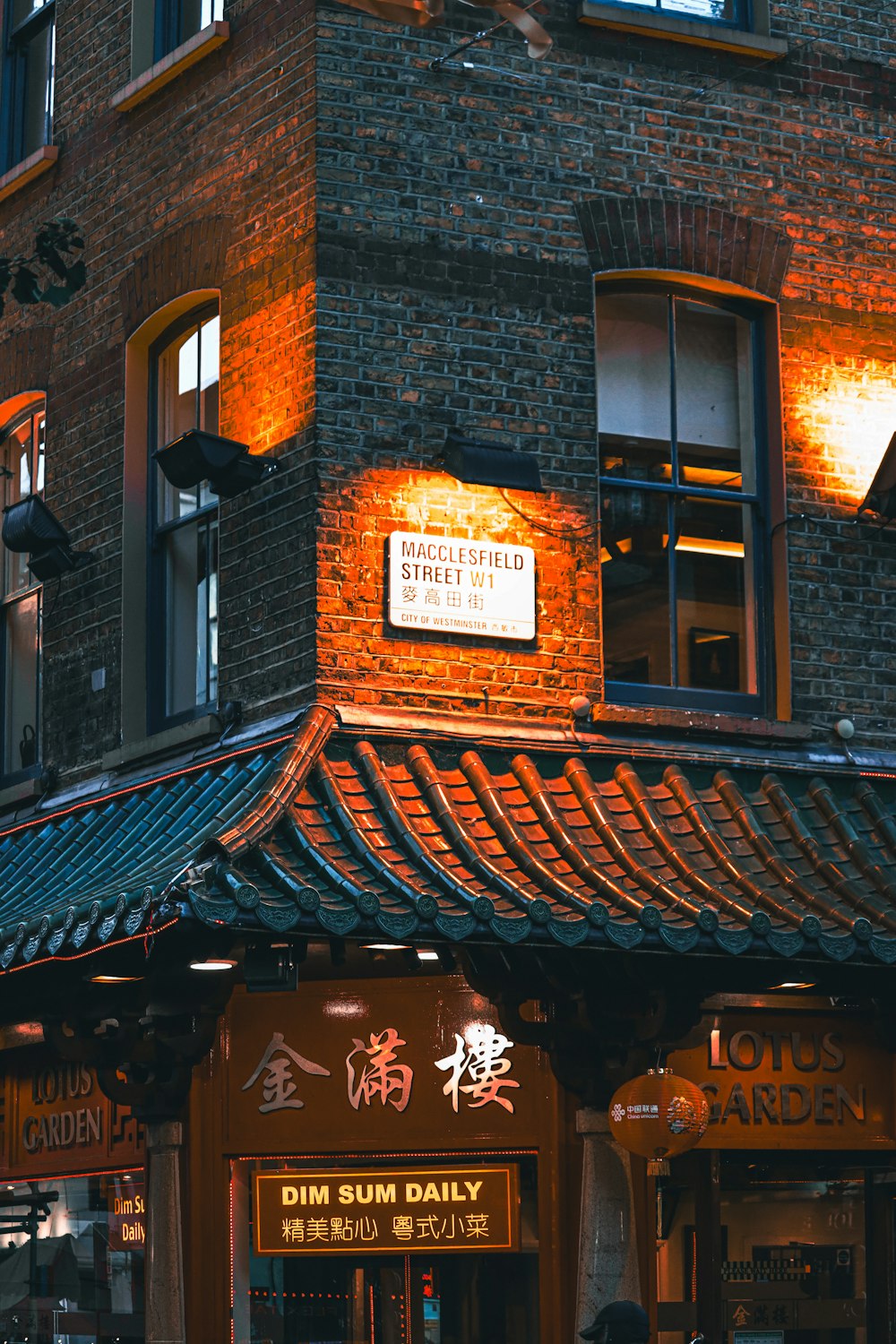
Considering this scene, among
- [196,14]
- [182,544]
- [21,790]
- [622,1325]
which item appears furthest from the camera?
[21,790]

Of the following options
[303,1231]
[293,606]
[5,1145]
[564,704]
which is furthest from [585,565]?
[5,1145]

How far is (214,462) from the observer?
37.9 feet

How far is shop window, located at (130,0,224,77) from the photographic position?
13500 mm

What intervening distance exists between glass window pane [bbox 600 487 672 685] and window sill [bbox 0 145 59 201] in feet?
15.4

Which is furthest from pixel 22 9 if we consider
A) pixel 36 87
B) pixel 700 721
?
pixel 700 721

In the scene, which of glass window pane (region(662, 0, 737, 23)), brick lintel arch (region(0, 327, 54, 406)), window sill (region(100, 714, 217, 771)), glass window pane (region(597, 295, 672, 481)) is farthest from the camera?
brick lintel arch (region(0, 327, 54, 406))

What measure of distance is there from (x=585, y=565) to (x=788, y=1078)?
289 cm

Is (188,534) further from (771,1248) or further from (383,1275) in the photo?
(771,1248)

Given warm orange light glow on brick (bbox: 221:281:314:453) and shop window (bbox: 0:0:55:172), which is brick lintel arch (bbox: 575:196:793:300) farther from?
shop window (bbox: 0:0:55:172)

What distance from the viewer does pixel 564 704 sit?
11.5m

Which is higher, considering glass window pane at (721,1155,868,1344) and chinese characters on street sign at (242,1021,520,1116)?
chinese characters on street sign at (242,1021,520,1116)

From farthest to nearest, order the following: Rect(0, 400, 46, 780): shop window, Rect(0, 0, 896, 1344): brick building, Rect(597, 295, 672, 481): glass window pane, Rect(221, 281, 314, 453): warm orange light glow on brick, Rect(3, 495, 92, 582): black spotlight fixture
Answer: Rect(0, 400, 46, 780): shop window < Rect(3, 495, 92, 582): black spotlight fixture < Rect(597, 295, 672, 481): glass window pane < Rect(221, 281, 314, 453): warm orange light glow on brick < Rect(0, 0, 896, 1344): brick building

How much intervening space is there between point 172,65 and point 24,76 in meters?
3.05

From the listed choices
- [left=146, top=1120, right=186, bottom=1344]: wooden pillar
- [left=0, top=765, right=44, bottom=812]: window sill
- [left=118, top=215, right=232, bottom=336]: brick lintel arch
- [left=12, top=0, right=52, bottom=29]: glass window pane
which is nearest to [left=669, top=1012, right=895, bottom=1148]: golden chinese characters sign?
[left=146, top=1120, right=186, bottom=1344]: wooden pillar
